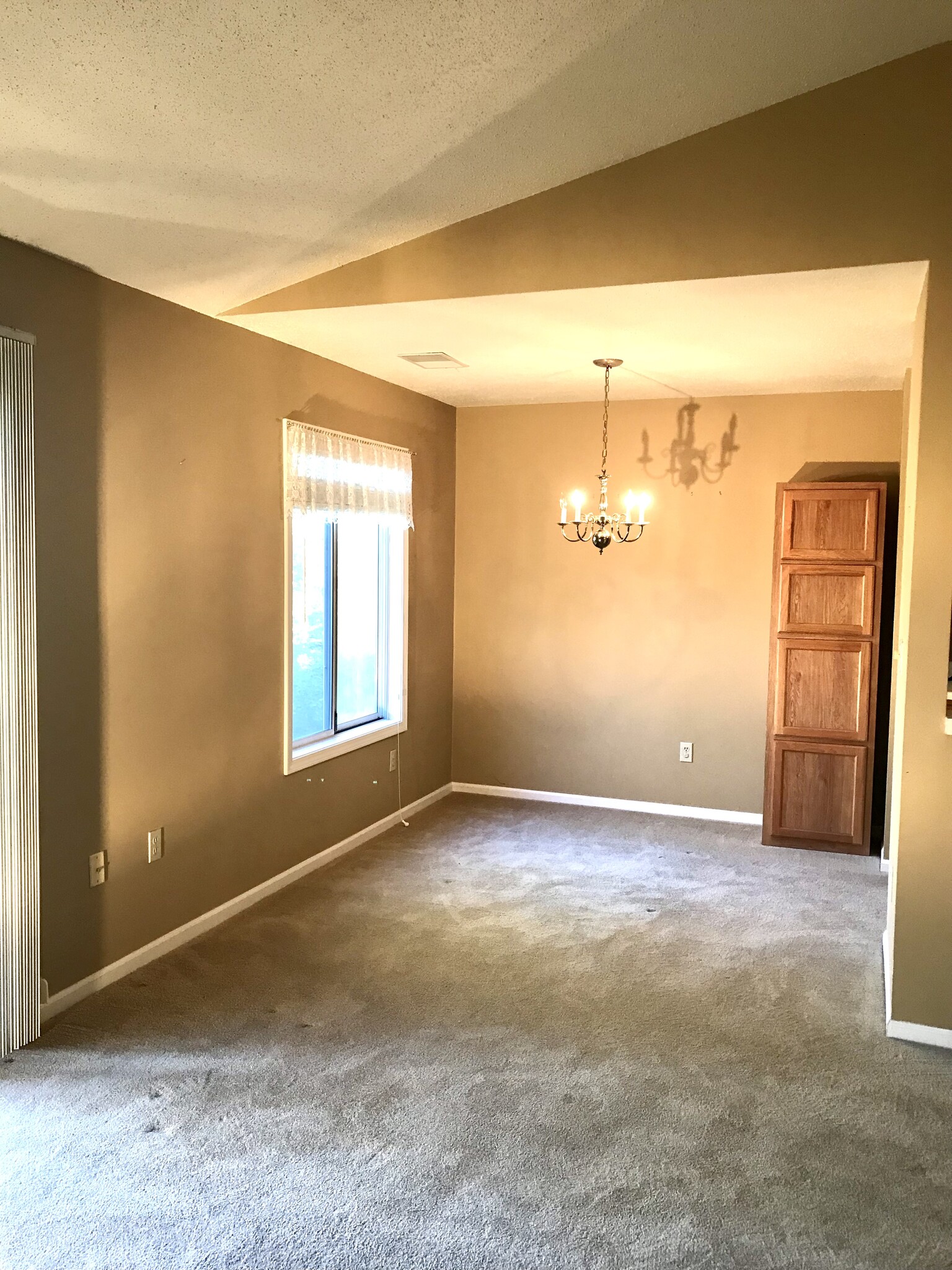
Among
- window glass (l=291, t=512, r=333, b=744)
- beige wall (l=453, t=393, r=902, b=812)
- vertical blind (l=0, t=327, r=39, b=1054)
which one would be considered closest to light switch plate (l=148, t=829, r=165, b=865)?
vertical blind (l=0, t=327, r=39, b=1054)

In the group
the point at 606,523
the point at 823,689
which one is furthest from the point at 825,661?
the point at 606,523

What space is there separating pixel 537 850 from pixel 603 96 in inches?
136

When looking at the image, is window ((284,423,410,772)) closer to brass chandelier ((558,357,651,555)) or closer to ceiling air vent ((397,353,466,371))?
ceiling air vent ((397,353,466,371))

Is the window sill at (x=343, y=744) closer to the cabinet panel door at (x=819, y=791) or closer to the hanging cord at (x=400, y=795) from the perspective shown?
the hanging cord at (x=400, y=795)

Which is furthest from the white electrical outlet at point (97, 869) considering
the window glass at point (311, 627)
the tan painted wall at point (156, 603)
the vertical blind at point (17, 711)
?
the window glass at point (311, 627)

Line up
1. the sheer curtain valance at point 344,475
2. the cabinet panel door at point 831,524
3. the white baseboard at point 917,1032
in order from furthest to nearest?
the cabinet panel door at point 831,524 < the sheer curtain valance at point 344,475 < the white baseboard at point 917,1032

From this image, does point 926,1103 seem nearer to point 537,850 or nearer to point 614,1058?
point 614,1058

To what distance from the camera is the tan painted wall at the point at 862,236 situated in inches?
115

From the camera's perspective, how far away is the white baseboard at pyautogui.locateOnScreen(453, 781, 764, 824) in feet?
18.5

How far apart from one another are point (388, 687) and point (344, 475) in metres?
1.34

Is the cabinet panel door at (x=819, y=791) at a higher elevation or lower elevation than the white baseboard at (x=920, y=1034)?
higher

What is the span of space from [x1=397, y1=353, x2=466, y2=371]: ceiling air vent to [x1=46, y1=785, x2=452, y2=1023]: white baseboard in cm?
236

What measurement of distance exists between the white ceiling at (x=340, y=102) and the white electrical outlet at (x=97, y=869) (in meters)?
1.94

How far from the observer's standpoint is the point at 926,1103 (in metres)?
2.77
